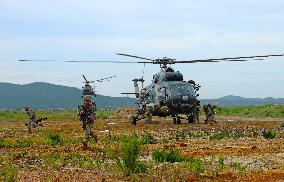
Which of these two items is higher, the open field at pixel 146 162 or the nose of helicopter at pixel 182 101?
the nose of helicopter at pixel 182 101

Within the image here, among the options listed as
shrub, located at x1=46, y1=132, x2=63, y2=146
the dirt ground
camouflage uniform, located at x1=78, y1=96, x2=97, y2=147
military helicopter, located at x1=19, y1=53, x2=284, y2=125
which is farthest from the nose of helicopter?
camouflage uniform, located at x1=78, y1=96, x2=97, y2=147

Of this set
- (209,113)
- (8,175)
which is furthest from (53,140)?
(209,113)

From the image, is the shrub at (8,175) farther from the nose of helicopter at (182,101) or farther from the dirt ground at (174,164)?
the nose of helicopter at (182,101)

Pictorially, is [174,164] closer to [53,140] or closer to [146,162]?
[146,162]

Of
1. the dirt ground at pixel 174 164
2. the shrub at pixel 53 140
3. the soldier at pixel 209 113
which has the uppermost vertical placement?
the soldier at pixel 209 113

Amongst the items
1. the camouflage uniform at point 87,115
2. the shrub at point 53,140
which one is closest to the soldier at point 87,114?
the camouflage uniform at point 87,115

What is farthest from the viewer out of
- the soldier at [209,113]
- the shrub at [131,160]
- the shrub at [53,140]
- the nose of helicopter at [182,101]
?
the soldier at [209,113]

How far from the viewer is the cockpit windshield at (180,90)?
115 feet

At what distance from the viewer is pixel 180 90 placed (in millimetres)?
35281

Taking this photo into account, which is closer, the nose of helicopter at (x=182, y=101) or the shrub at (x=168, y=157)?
the shrub at (x=168, y=157)

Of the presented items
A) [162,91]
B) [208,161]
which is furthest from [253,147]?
[162,91]

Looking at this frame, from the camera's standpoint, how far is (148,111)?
38.1 meters

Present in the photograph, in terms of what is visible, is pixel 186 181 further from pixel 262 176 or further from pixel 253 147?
pixel 253 147

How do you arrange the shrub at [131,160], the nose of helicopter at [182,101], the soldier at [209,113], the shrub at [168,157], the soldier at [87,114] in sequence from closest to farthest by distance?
the shrub at [131,160]
the shrub at [168,157]
the soldier at [87,114]
the nose of helicopter at [182,101]
the soldier at [209,113]
